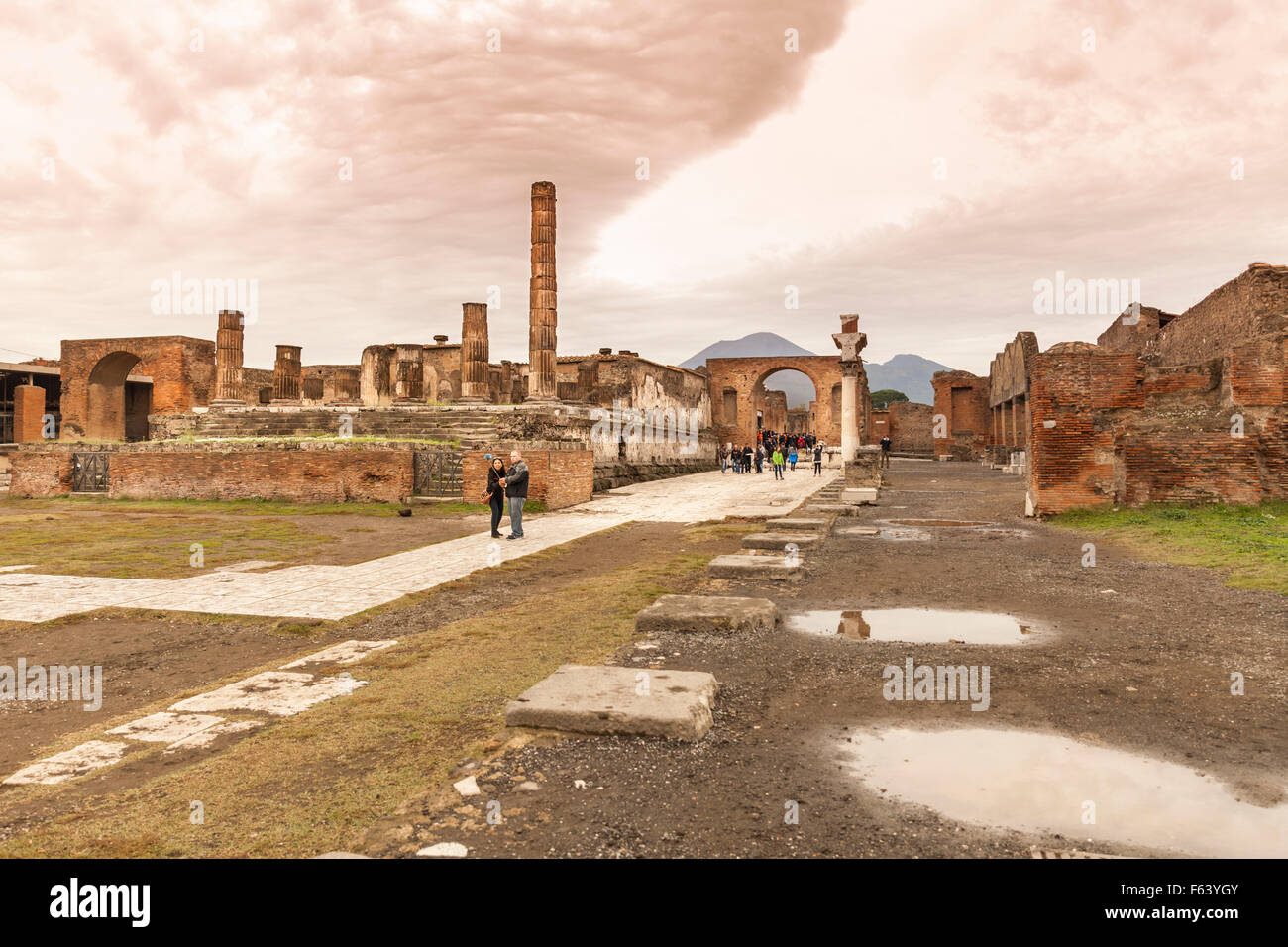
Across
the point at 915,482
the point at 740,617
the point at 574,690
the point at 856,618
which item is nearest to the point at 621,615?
the point at 740,617

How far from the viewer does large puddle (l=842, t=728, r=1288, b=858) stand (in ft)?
7.89

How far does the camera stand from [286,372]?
1150 inches

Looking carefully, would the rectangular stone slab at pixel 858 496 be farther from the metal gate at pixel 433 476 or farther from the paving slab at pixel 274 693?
the paving slab at pixel 274 693

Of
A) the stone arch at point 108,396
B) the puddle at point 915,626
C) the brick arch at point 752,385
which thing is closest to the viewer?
the puddle at point 915,626

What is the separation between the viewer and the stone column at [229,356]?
84.4ft

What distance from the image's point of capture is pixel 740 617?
5.29m

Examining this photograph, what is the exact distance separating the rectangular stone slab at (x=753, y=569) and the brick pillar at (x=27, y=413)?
37868 millimetres

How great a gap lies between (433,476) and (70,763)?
13180mm

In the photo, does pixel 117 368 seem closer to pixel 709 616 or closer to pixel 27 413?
pixel 27 413

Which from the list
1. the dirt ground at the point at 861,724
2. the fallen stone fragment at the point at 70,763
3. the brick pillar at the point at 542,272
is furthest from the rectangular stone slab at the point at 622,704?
the brick pillar at the point at 542,272

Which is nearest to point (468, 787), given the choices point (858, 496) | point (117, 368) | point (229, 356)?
point (858, 496)
